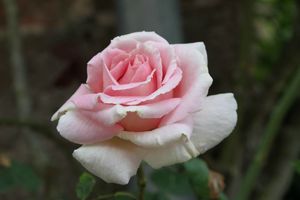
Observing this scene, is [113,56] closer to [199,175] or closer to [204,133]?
[204,133]

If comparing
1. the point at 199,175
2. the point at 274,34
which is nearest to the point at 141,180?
the point at 199,175

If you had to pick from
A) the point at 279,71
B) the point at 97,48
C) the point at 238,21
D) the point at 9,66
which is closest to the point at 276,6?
the point at 238,21

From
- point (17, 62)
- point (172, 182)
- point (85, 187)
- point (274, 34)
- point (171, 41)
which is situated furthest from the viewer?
point (274, 34)

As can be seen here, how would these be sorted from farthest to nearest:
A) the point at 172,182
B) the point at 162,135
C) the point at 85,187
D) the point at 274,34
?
the point at 274,34
the point at 172,182
the point at 85,187
the point at 162,135

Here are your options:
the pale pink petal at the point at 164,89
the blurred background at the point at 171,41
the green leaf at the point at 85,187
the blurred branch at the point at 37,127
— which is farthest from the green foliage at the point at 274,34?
the pale pink petal at the point at 164,89

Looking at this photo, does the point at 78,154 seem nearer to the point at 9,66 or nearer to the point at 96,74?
the point at 96,74

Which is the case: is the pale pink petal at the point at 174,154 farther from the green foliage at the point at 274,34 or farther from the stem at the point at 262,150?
the green foliage at the point at 274,34

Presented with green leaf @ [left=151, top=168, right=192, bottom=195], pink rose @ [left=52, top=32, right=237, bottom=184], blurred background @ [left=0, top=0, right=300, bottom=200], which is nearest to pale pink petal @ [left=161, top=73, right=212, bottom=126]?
pink rose @ [left=52, top=32, right=237, bottom=184]
